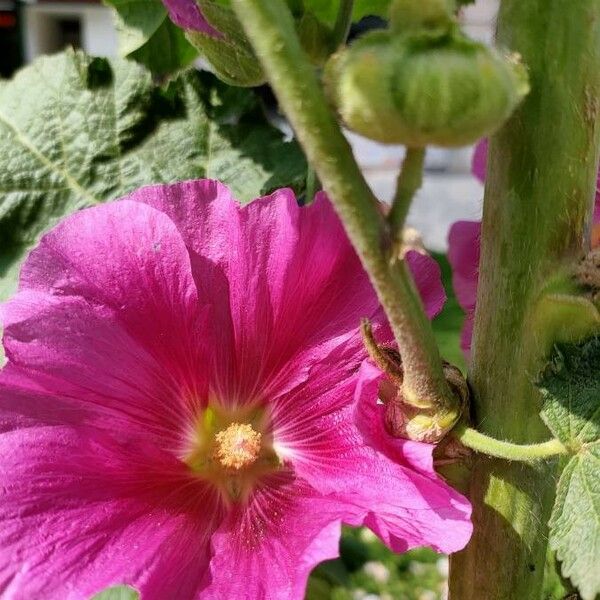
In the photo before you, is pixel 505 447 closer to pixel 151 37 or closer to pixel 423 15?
pixel 423 15

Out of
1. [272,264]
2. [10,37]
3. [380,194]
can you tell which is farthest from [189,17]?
[10,37]

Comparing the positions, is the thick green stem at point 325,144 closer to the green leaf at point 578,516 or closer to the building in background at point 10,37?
the green leaf at point 578,516

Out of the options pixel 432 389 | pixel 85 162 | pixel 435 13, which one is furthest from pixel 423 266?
pixel 85 162

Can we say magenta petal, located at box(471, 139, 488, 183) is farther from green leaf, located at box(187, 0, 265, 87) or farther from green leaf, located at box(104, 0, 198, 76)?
green leaf, located at box(187, 0, 265, 87)

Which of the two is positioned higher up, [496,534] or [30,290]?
[30,290]

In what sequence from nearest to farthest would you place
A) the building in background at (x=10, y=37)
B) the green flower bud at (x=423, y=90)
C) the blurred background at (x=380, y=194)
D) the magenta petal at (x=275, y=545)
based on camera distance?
1. the green flower bud at (x=423, y=90)
2. the magenta petal at (x=275, y=545)
3. the blurred background at (x=380, y=194)
4. the building in background at (x=10, y=37)

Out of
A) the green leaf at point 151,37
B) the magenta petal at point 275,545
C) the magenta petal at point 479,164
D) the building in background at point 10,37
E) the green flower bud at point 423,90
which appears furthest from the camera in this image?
the building in background at point 10,37

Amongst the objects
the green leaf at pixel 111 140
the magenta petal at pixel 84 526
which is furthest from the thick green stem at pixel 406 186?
the green leaf at pixel 111 140

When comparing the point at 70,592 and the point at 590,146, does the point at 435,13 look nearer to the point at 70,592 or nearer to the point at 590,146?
the point at 590,146
